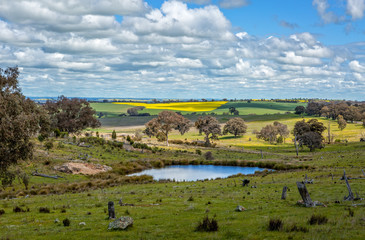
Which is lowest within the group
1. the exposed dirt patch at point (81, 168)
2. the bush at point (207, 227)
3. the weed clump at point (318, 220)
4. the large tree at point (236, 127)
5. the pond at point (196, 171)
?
the pond at point (196, 171)

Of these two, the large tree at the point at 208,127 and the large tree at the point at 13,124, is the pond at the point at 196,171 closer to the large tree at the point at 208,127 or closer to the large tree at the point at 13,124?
the large tree at the point at 208,127

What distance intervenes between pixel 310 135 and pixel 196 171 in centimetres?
4351

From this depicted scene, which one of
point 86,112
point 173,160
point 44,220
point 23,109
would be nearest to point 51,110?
point 86,112

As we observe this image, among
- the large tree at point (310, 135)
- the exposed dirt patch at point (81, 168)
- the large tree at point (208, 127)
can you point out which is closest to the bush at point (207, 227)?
the exposed dirt patch at point (81, 168)

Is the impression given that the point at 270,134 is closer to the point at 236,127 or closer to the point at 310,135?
the point at 236,127

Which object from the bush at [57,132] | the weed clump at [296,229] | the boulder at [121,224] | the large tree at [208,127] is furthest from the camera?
the large tree at [208,127]

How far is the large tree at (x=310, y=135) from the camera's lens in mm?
94875

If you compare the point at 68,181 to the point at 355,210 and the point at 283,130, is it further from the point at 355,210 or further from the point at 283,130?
the point at 283,130

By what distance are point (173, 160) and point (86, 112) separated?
104 feet

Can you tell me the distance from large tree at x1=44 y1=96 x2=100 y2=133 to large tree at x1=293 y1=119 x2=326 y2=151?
6072 centimetres

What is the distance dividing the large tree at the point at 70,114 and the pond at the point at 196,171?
108ft

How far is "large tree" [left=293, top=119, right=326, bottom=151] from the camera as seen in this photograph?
94875mm

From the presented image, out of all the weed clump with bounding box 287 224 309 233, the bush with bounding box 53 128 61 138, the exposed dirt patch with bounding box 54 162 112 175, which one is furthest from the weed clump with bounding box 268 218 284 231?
the bush with bounding box 53 128 61 138

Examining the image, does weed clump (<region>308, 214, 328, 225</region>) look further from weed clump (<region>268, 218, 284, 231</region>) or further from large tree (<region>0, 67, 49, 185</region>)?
large tree (<region>0, 67, 49, 185</region>)
